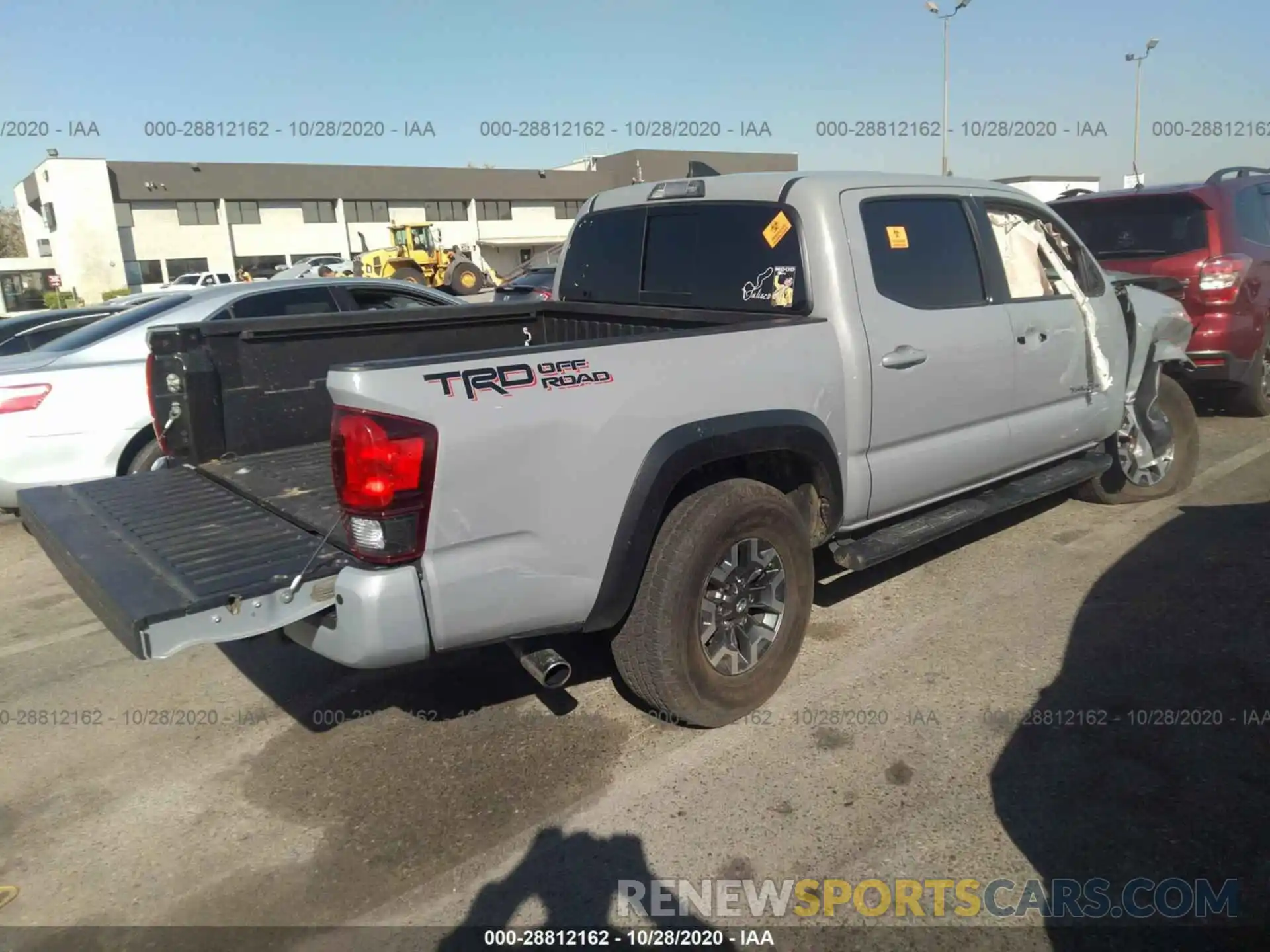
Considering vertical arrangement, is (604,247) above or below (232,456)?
above

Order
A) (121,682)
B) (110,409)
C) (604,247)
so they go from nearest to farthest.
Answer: (121,682)
(604,247)
(110,409)

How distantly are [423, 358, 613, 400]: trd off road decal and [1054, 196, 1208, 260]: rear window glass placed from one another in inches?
234

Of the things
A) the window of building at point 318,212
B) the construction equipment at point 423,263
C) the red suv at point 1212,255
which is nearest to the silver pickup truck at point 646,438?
the red suv at point 1212,255

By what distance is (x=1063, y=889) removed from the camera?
267 cm

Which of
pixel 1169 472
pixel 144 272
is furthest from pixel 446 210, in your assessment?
pixel 1169 472

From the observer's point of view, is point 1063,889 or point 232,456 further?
point 232,456

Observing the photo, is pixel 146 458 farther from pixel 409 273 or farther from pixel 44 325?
pixel 409 273

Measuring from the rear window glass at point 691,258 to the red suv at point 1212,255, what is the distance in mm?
4740

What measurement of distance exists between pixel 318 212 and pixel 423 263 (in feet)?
66.9

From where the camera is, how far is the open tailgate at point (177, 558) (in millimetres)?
2584

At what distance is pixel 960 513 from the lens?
443 cm

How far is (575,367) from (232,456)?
200 centimetres

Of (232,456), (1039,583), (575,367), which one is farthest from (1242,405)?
(232,456)

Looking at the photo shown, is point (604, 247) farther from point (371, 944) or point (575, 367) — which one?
point (371, 944)
